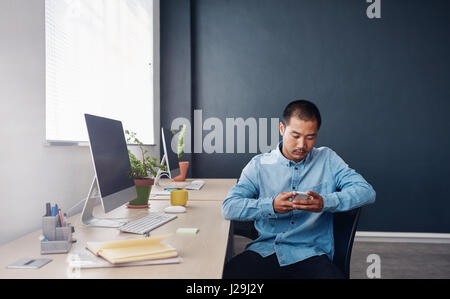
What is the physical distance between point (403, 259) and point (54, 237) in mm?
3488

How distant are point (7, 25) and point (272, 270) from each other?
5.19ft

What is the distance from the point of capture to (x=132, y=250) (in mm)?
1121

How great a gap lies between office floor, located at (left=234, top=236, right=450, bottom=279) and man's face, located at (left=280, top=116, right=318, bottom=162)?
1770 mm

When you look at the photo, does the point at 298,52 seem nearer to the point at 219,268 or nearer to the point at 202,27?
the point at 202,27

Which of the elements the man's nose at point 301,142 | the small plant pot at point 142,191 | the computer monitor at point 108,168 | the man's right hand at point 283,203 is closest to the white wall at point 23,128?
the computer monitor at point 108,168

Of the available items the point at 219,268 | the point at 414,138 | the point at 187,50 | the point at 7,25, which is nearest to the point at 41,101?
the point at 7,25

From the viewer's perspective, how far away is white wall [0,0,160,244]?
1.42 meters

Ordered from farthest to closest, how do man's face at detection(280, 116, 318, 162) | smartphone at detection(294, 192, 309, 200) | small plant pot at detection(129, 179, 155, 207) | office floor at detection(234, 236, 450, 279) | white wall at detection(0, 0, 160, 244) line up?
office floor at detection(234, 236, 450, 279), small plant pot at detection(129, 179, 155, 207), man's face at detection(280, 116, 318, 162), smartphone at detection(294, 192, 309, 200), white wall at detection(0, 0, 160, 244)

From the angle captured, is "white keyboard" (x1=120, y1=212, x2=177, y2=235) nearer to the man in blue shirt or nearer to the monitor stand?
the monitor stand

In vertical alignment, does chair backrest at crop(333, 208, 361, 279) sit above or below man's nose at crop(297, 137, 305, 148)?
below

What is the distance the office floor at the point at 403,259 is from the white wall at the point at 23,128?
251 centimetres

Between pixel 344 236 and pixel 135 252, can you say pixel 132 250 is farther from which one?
pixel 344 236

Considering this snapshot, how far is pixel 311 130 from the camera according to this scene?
68.8 inches

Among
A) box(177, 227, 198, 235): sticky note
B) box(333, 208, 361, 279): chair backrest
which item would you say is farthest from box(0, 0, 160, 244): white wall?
box(333, 208, 361, 279): chair backrest
